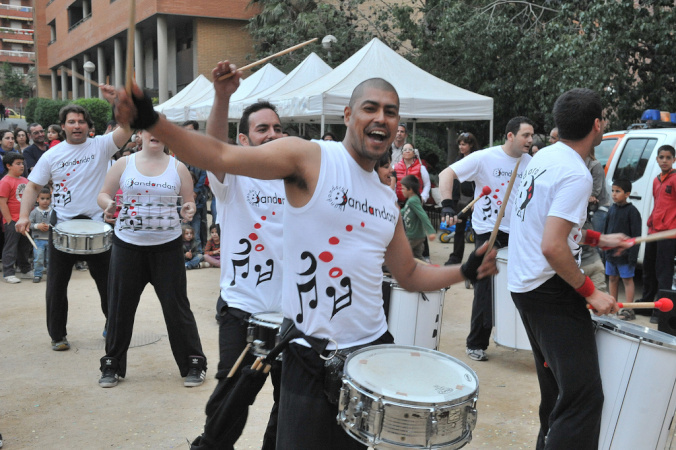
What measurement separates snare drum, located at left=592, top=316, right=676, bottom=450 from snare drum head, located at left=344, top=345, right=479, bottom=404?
1.11 m

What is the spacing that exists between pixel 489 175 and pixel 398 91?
6511mm

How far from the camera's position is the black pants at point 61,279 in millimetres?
6266

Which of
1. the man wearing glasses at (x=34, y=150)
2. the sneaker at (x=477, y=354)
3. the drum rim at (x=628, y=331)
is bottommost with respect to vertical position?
the sneaker at (x=477, y=354)

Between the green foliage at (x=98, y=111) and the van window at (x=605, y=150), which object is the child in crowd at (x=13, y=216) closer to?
the van window at (x=605, y=150)

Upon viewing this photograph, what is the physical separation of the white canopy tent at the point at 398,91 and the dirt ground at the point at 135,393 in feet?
17.4

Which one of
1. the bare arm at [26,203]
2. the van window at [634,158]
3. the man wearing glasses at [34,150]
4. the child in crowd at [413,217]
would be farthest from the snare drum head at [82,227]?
the van window at [634,158]

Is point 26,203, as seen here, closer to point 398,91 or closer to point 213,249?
point 213,249

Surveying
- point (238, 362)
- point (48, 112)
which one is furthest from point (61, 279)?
point (48, 112)

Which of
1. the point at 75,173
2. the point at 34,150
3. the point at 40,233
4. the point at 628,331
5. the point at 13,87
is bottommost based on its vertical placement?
the point at 13,87

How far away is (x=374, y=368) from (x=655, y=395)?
1.69 m

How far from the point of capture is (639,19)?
1130cm

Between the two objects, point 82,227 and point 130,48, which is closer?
point 130,48

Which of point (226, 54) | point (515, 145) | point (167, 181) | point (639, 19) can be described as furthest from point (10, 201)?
point (226, 54)

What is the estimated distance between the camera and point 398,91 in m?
12.5
